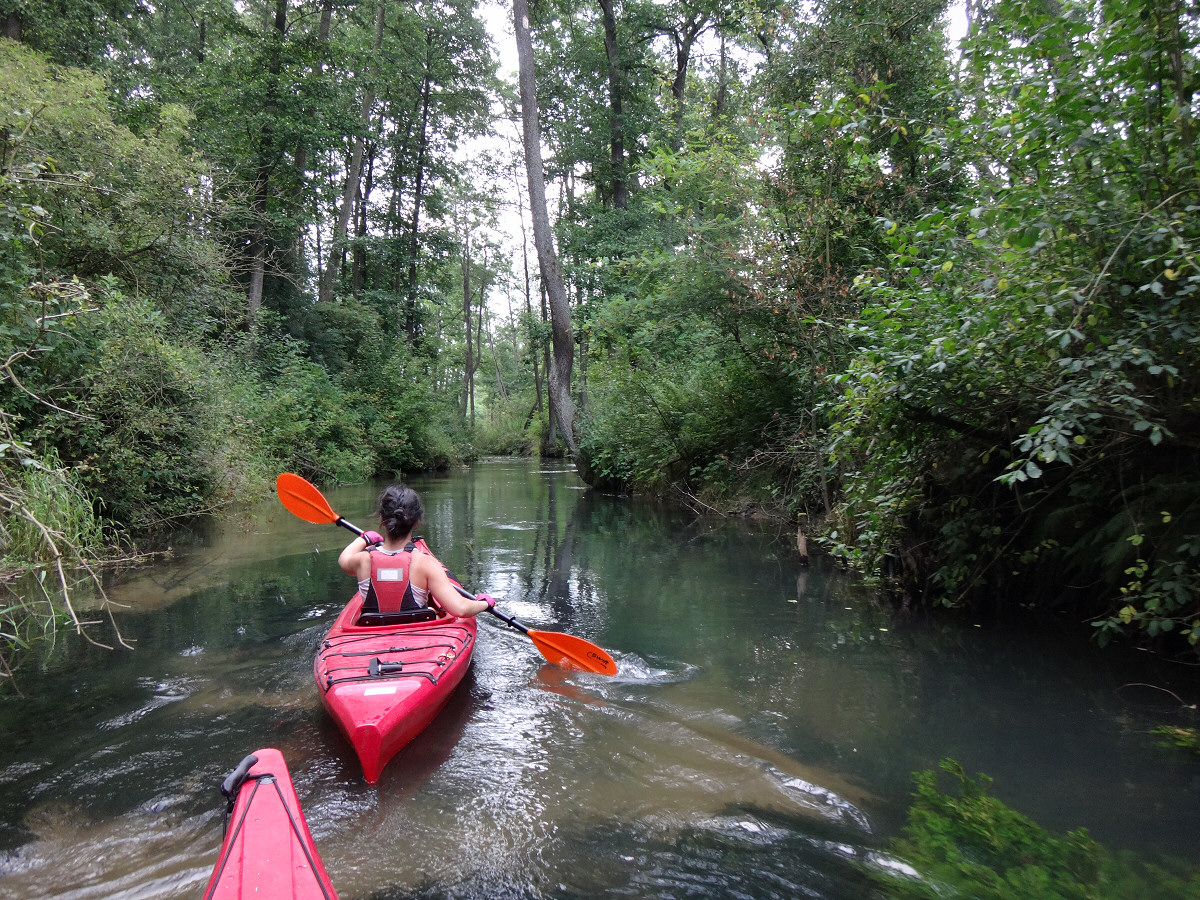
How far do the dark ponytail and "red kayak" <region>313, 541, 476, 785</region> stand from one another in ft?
0.98

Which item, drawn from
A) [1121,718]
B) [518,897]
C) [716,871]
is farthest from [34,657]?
[1121,718]

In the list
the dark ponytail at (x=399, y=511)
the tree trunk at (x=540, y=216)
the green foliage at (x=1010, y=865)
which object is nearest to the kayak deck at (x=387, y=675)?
the dark ponytail at (x=399, y=511)

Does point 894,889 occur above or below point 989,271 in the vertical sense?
below

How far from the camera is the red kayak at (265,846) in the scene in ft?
5.34

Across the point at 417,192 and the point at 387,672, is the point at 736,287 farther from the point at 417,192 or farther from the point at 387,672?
the point at 417,192

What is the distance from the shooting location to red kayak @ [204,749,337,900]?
5.34ft

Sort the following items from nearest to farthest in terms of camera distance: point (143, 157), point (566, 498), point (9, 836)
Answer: point (9, 836) → point (143, 157) → point (566, 498)

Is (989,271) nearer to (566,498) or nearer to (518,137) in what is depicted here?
(566,498)

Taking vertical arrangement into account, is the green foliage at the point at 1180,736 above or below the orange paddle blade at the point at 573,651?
below

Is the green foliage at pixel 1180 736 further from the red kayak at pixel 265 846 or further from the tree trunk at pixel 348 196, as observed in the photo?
the tree trunk at pixel 348 196

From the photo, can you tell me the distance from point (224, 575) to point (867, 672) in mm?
6058

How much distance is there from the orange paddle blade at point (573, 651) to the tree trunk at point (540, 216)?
10.3m

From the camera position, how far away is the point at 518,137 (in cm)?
2908

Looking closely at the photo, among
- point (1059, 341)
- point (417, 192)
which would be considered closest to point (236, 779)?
point (1059, 341)
